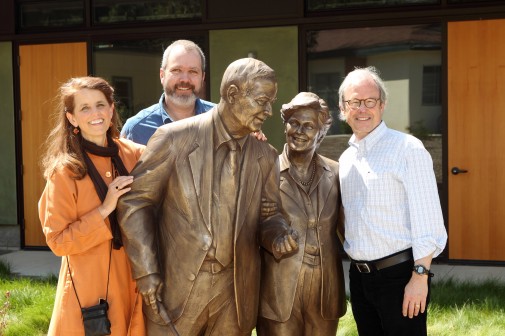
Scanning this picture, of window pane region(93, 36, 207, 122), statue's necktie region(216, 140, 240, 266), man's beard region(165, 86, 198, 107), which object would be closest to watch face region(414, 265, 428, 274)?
statue's necktie region(216, 140, 240, 266)

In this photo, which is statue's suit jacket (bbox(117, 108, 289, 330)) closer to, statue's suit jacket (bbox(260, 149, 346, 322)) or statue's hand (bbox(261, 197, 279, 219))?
statue's hand (bbox(261, 197, 279, 219))

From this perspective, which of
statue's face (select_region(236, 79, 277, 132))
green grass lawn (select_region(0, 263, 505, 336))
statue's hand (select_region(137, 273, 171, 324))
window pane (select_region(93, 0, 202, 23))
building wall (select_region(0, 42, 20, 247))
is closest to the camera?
statue's face (select_region(236, 79, 277, 132))

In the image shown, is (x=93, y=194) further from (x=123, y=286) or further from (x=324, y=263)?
(x=324, y=263)

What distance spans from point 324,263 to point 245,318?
48cm

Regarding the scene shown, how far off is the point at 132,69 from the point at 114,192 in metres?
5.86

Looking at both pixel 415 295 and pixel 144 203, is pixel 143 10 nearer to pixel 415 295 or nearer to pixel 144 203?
pixel 144 203

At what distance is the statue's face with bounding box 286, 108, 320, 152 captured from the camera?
11.0 feet

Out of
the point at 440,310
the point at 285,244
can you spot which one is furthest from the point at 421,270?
the point at 440,310

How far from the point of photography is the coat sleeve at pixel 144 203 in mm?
3020

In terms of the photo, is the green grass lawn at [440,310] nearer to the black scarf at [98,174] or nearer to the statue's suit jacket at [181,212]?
the black scarf at [98,174]

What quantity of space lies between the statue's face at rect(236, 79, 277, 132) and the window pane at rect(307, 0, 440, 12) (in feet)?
16.9

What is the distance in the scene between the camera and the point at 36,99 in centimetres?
908

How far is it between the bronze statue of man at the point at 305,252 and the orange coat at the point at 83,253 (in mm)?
622

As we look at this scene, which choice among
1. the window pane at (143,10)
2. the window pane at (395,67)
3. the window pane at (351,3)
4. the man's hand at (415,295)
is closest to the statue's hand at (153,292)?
the man's hand at (415,295)
